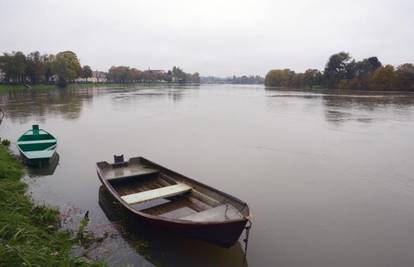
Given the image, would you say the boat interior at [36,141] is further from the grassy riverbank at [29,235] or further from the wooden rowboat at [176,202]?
the wooden rowboat at [176,202]

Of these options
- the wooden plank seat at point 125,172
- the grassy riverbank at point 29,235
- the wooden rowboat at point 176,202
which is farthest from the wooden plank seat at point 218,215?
the wooden plank seat at point 125,172

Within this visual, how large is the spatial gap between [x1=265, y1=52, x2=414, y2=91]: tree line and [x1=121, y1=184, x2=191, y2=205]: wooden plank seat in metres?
83.2

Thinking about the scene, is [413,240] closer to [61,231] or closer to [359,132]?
[61,231]

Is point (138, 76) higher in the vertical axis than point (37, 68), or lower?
higher

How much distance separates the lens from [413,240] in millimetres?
6828

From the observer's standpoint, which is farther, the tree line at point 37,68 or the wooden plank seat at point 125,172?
the tree line at point 37,68

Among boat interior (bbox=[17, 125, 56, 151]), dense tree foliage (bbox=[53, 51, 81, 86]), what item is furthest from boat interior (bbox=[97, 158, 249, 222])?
dense tree foliage (bbox=[53, 51, 81, 86])

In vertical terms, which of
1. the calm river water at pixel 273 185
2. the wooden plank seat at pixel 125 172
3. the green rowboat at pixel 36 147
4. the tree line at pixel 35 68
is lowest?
the calm river water at pixel 273 185

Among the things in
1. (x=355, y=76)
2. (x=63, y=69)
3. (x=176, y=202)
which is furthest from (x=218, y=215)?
(x=355, y=76)

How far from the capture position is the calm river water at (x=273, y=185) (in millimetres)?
Result: 6277

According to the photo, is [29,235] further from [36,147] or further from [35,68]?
[35,68]

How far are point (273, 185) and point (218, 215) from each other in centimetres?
457

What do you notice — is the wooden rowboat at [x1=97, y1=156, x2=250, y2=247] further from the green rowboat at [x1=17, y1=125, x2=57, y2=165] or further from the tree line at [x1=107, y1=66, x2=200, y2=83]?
the tree line at [x1=107, y1=66, x2=200, y2=83]

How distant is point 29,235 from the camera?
5.49m
